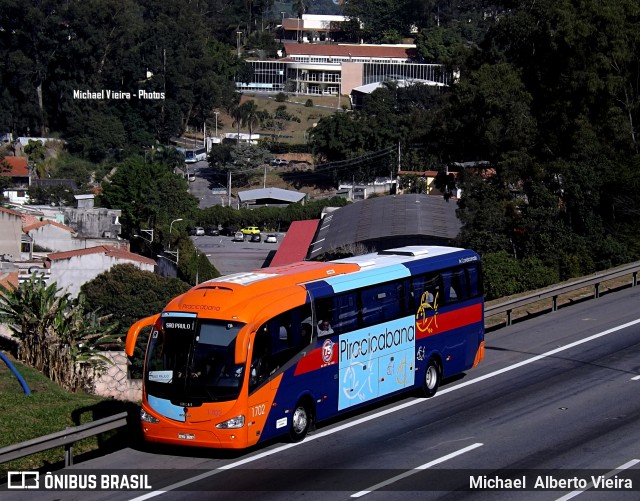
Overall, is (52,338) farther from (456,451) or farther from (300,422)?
(456,451)

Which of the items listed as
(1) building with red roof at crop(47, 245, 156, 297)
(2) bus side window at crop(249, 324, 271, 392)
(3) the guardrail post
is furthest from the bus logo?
(1) building with red roof at crop(47, 245, 156, 297)

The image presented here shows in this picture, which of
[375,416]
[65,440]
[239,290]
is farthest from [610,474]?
[65,440]

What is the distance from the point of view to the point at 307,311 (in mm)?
17344

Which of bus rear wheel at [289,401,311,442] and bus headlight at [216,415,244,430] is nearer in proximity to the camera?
bus headlight at [216,415,244,430]

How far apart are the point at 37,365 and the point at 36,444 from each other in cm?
761

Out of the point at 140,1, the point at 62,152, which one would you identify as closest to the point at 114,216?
the point at 62,152

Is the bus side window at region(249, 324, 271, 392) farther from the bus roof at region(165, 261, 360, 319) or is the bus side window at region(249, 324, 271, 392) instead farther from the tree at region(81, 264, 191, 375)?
the tree at region(81, 264, 191, 375)

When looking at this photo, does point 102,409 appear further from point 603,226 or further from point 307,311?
point 603,226

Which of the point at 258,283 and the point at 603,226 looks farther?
the point at 603,226

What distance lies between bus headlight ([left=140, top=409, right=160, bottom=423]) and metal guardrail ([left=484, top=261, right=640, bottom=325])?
10778mm

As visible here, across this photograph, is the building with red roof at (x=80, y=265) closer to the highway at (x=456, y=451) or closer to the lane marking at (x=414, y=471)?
the highway at (x=456, y=451)

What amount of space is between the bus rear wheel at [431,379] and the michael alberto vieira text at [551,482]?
16.4 feet

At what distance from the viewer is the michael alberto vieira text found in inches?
577

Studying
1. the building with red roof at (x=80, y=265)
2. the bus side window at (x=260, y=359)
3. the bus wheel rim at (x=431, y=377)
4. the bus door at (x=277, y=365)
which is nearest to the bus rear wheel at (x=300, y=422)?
the bus door at (x=277, y=365)
